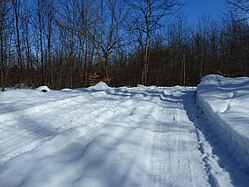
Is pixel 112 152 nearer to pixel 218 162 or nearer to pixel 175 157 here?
pixel 175 157

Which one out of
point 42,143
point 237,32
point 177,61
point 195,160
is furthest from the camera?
point 177,61

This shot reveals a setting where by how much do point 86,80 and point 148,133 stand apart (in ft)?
40.9

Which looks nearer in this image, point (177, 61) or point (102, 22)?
point (102, 22)

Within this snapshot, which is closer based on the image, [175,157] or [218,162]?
[218,162]

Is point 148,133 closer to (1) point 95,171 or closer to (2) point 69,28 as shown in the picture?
(1) point 95,171

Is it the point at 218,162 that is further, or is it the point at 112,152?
the point at 112,152

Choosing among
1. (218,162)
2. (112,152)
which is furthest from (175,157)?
(112,152)

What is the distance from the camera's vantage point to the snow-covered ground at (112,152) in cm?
181

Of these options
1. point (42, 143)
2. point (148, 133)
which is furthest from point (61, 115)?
point (148, 133)

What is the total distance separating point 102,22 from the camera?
51.1ft

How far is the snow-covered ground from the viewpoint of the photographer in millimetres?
1814

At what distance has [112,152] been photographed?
7.62 feet

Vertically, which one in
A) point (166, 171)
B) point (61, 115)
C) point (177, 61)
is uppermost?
point (177, 61)

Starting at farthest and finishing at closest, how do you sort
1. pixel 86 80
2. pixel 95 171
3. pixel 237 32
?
pixel 86 80 < pixel 237 32 < pixel 95 171
